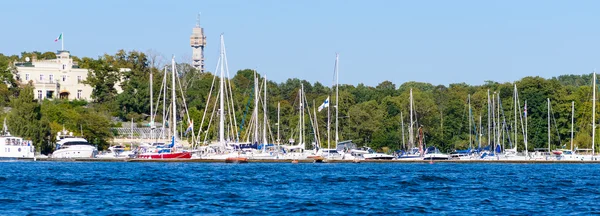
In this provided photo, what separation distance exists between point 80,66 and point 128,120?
23484mm

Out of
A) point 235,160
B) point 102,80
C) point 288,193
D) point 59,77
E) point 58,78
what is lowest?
point 288,193

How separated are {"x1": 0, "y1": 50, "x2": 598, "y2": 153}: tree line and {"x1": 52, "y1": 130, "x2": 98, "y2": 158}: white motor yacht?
14.1ft

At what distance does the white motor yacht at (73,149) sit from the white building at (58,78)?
39541 mm

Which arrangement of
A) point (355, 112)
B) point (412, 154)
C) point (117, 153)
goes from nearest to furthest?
point (117, 153) < point (412, 154) < point (355, 112)

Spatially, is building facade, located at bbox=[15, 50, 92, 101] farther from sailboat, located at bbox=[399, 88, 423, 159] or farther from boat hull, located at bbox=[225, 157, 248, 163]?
boat hull, located at bbox=[225, 157, 248, 163]

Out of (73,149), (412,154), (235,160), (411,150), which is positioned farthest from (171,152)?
(411,150)

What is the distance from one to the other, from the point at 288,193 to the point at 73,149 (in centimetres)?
4740

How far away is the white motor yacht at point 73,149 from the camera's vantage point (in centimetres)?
9525

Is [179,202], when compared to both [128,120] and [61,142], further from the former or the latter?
[128,120]

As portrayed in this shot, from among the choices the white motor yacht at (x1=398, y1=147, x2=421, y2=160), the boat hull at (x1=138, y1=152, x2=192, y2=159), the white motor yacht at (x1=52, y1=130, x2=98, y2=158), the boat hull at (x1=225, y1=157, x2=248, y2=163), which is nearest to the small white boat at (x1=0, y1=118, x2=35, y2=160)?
the white motor yacht at (x1=52, y1=130, x2=98, y2=158)

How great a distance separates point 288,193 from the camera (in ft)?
168

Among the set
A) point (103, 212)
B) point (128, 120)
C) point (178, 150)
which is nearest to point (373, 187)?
point (103, 212)

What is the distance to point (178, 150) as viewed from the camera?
92.3 metres

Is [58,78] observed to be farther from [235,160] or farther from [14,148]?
[235,160]
